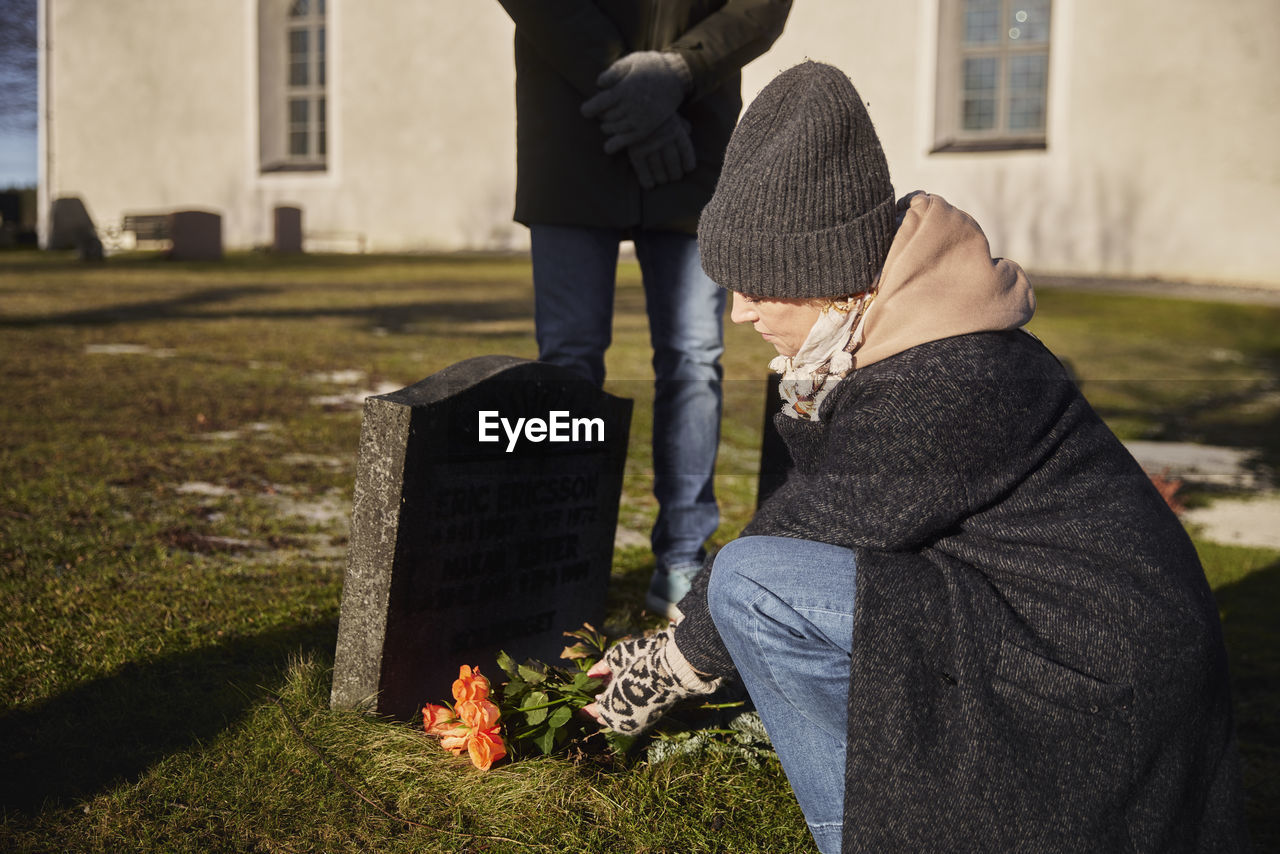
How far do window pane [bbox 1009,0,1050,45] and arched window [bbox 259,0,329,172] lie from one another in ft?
33.0

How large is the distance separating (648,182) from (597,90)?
0.26 m

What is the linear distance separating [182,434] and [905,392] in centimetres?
442

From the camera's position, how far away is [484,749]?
7.05ft

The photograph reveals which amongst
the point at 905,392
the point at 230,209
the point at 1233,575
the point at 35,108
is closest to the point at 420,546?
the point at 905,392

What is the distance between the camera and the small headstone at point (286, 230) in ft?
56.1

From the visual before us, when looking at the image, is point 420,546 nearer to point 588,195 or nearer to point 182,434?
point 588,195

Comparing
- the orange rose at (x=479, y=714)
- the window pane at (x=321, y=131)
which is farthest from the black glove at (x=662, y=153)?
the window pane at (x=321, y=131)

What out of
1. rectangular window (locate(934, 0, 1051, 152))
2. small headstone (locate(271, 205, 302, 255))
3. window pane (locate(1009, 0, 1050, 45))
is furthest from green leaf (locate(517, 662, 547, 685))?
small headstone (locate(271, 205, 302, 255))

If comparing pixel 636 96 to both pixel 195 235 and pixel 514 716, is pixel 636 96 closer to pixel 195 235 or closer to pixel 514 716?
pixel 514 716

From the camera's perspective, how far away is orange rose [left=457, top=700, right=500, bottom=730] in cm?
216

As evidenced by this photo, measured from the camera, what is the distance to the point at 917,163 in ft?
45.7

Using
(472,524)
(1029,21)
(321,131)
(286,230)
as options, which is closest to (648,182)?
(472,524)

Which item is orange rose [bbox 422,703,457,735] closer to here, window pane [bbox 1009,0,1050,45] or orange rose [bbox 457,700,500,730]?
orange rose [bbox 457,700,500,730]

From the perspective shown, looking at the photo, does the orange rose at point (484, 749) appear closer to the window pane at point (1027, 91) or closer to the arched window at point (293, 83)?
the window pane at point (1027, 91)
